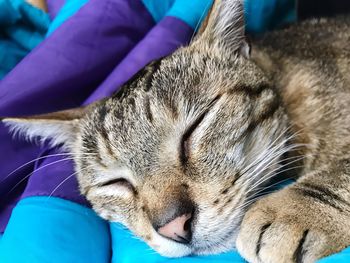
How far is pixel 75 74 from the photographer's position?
1.64m

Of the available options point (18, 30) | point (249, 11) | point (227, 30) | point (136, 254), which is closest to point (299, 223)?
point (136, 254)

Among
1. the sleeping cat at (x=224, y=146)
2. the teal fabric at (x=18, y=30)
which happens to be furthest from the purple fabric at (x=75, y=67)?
the teal fabric at (x=18, y=30)

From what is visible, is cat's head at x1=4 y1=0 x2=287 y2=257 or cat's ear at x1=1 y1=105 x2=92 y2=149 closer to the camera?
cat's head at x1=4 y1=0 x2=287 y2=257

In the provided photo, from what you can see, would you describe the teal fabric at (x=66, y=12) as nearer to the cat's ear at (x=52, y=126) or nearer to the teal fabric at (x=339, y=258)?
the cat's ear at (x=52, y=126)

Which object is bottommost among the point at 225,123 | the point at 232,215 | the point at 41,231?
the point at 41,231

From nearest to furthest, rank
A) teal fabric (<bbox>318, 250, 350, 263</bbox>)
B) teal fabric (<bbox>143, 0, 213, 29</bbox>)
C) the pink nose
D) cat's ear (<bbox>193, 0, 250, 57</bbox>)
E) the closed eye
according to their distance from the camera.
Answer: teal fabric (<bbox>318, 250, 350, 263</bbox>) < the pink nose < the closed eye < cat's ear (<bbox>193, 0, 250, 57</bbox>) < teal fabric (<bbox>143, 0, 213, 29</bbox>)

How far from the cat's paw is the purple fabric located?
0.55m

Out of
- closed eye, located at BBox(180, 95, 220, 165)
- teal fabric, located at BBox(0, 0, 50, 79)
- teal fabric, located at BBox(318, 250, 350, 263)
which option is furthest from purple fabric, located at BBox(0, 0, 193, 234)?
teal fabric, located at BBox(318, 250, 350, 263)

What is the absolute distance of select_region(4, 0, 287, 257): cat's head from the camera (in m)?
1.03

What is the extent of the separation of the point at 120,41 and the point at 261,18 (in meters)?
0.56

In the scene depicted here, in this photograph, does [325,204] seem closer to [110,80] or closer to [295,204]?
[295,204]

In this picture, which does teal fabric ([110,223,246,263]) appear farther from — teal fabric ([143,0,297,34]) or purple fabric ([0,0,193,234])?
teal fabric ([143,0,297,34])

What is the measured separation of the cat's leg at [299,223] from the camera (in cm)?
95

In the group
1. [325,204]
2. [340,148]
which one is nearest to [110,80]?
[340,148]
